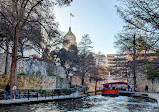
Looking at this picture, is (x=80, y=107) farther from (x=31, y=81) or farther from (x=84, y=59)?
(x=84, y=59)

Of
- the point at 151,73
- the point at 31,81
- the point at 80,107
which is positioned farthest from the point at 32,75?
the point at 151,73

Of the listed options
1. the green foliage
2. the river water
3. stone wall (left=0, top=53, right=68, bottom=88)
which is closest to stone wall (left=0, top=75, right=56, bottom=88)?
stone wall (left=0, top=53, right=68, bottom=88)

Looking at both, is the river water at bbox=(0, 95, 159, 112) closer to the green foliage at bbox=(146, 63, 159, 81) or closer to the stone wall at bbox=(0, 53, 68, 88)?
the stone wall at bbox=(0, 53, 68, 88)

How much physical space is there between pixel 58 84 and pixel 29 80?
10428 millimetres

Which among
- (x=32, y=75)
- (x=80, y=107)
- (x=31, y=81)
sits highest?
(x=32, y=75)

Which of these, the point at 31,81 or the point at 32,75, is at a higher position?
the point at 32,75

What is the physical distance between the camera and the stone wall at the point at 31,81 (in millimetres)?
24019

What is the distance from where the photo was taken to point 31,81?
90.0 feet

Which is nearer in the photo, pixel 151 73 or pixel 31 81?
pixel 31 81

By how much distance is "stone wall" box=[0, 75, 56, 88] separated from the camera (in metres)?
24.0

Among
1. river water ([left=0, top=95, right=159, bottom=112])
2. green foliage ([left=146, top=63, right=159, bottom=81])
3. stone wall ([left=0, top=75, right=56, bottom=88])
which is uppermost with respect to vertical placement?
green foliage ([left=146, top=63, right=159, bottom=81])

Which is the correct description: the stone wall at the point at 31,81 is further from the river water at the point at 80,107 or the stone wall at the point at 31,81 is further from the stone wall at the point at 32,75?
the river water at the point at 80,107

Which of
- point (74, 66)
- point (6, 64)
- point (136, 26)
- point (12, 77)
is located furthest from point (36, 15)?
point (74, 66)

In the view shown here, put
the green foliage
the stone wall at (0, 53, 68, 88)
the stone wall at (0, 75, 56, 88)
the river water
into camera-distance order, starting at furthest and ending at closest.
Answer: the green foliage < the stone wall at (0, 53, 68, 88) < the stone wall at (0, 75, 56, 88) < the river water
